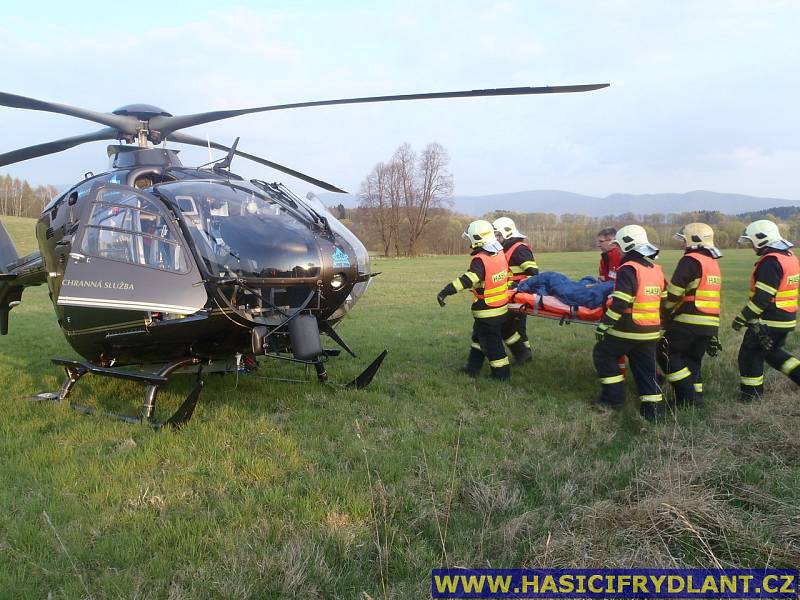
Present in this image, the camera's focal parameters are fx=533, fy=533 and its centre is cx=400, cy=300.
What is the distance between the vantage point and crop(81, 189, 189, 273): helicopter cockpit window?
4.47 metres

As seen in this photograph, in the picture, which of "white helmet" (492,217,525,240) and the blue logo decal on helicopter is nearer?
the blue logo decal on helicopter

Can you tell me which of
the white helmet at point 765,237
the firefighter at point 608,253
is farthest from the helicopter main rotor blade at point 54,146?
the white helmet at point 765,237

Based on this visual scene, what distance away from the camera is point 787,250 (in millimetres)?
5570

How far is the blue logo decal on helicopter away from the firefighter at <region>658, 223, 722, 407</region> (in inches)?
134

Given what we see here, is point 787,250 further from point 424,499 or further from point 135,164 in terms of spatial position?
point 135,164

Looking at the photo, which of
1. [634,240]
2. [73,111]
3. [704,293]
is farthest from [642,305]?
[73,111]

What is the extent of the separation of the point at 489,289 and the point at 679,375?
7.45ft

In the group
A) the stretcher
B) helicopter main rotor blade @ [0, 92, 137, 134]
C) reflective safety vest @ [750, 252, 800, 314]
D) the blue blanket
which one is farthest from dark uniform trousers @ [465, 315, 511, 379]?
helicopter main rotor blade @ [0, 92, 137, 134]

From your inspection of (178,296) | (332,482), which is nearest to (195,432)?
(178,296)

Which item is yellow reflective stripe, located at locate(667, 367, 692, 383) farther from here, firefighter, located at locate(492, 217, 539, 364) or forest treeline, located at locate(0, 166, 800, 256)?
forest treeline, located at locate(0, 166, 800, 256)

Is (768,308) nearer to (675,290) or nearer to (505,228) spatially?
(675,290)

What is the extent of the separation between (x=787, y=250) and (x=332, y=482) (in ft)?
17.1

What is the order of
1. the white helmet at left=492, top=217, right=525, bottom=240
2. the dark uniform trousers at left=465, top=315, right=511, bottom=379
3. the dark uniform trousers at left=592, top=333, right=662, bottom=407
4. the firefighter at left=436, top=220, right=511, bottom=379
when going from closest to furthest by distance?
1. the dark uniform trousers at left=592, top=333, right=662, bottom=407
2. the firefighter at left=436, top=220, right=511, bottom=379
3. the dark uniform trousers at left=465, top=315, right=511, bottom=379
4. the white helmet at left=492, top=217, right=525, bottom=240

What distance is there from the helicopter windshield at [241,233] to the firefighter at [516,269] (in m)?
3.70
